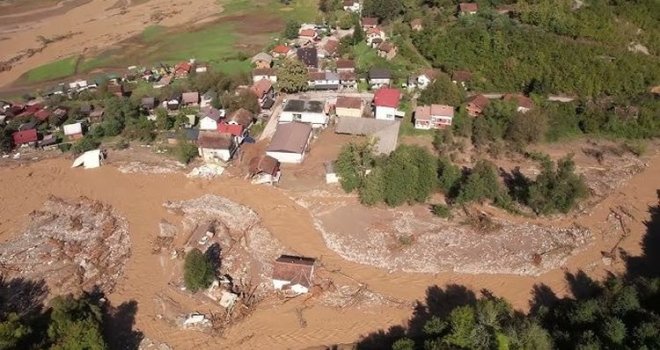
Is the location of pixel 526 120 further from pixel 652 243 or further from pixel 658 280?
pixel 658 280

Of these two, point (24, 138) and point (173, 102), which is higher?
point (173, 102)

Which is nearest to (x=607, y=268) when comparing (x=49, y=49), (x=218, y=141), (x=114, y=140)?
(x=218, y=141)

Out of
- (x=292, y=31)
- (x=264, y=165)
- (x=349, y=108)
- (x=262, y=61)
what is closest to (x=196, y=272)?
(x=264, y=165)

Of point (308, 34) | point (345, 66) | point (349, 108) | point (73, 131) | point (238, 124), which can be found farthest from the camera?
point (308, 34)

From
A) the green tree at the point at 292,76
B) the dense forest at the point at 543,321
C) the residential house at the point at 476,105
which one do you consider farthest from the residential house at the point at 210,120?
the dense forest at the point at 543,321

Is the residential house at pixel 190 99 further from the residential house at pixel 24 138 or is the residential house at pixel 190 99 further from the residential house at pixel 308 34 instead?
the residential house at pixel 308 34

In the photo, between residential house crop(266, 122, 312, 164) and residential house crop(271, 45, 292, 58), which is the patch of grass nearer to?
residential house crop(271, 45, 292, 58)

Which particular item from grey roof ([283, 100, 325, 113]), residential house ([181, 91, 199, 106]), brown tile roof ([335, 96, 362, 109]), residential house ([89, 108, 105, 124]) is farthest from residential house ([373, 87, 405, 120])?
residential house ([89, 108, 105, 124])

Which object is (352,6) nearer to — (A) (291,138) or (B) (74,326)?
(A) (291,138)
